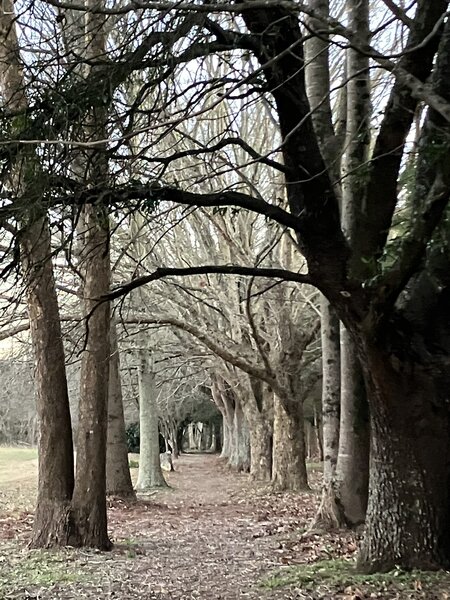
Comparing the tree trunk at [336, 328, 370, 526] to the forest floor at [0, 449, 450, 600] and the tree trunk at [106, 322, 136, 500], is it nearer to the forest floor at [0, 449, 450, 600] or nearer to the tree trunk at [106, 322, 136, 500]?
the forest floor at [0, 449, 450, 600]

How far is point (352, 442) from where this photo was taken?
7824 mm

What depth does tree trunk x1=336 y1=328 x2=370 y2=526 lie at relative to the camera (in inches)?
305

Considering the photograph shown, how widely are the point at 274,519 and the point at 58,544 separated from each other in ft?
14.4

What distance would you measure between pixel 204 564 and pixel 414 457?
3.11m

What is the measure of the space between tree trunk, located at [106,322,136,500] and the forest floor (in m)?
0.88

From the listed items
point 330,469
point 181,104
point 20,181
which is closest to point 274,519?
point 330,469

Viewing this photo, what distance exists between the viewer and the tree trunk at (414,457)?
5426 mm

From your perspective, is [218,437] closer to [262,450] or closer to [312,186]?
[262,450]

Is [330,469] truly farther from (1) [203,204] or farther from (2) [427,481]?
(1) [203,204]

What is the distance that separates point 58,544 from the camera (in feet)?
25.2

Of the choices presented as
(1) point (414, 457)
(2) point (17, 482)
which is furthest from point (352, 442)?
(2) point (17, 482)

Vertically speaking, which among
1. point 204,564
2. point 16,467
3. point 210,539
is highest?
point 204,564

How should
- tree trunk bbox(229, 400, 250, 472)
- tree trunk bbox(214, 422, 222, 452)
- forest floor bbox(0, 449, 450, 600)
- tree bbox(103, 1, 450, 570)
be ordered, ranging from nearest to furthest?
1. tree bbox(103, 1, 450, 570)
2. forest floor bbox(0, 449, 450, 600)
3. tree trunk bbox(229, 400, 250, 472)
4. tree trunk bbox(214, 422, 222, 452)

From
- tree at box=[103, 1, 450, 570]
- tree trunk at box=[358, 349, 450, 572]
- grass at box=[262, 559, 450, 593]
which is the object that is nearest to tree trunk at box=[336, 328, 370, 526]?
grass at box=[262, 559, 450, 593]
